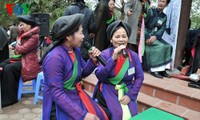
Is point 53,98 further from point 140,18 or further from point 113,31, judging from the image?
point 140,18

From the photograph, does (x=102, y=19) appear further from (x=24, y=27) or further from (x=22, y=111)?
(x=22, y=111)

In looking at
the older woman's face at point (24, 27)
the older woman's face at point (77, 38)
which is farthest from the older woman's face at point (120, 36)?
the older woman's face at point (24, 27)

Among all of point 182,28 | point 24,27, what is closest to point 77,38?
point 24,27

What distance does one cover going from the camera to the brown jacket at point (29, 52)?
3691 millimetres

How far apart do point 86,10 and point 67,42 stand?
2077 millimetres

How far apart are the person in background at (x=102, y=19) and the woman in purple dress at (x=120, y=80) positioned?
63.6 inches

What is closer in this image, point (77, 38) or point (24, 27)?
point (77, 38)

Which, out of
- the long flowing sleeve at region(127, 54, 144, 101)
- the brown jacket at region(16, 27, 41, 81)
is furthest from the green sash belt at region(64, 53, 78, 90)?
the brown jacket at region(16, 27, 41, 81)

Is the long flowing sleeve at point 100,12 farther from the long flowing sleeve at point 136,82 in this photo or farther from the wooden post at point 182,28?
the long flowing sleeve at point 136,82

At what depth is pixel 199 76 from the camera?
3.32 m

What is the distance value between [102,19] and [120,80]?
196cm

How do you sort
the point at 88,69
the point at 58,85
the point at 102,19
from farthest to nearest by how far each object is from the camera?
the point at 102,19, the point at 88,69, the point at 58,85

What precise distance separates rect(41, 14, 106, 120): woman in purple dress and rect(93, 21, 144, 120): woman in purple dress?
0.63 feet

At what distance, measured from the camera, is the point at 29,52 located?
3777 mm
